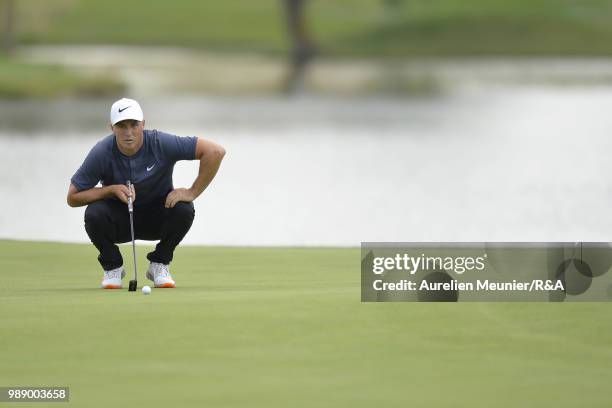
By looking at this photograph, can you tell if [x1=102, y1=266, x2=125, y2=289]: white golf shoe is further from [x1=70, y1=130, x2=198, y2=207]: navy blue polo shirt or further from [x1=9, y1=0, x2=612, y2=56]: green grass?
[x1=9, y1=0, x2=612, y2=56]: green grass

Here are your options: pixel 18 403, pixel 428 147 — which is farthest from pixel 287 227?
pixel 428 147

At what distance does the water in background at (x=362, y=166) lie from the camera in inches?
709

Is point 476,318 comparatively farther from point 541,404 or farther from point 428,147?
point 428,147

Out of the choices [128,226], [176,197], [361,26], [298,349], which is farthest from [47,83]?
[298,349]

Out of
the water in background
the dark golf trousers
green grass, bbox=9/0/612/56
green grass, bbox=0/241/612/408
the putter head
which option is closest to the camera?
green grass, bbox=0/241/612/408

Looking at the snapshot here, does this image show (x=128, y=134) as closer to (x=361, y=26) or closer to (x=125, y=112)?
(x=125, y=112)

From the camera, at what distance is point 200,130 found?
36844mm

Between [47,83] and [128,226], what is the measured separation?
44.7 m

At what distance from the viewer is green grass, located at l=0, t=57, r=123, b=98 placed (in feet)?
172

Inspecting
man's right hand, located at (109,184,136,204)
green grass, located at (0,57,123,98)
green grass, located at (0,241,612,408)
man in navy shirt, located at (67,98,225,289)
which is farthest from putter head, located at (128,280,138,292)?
green grass, located at (0,57,123,98)

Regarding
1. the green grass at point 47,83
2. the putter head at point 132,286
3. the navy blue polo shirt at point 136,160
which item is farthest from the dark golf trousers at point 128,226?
the green grass at point 47,83

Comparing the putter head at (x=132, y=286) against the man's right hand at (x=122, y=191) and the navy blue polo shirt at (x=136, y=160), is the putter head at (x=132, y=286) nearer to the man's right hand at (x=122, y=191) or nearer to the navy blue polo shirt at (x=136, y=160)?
the man's right hand at (x=122, y=191)

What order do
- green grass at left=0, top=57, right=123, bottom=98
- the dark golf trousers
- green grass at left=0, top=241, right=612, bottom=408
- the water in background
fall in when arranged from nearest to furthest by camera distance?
1. green grass at left=0, top=241, right=612, bottom=408
2. the dark golf trousers
3. the water in background
4. green grass at left=0, top=57, right=123, bottom=98

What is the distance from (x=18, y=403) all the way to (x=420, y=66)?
6527 centimetres
